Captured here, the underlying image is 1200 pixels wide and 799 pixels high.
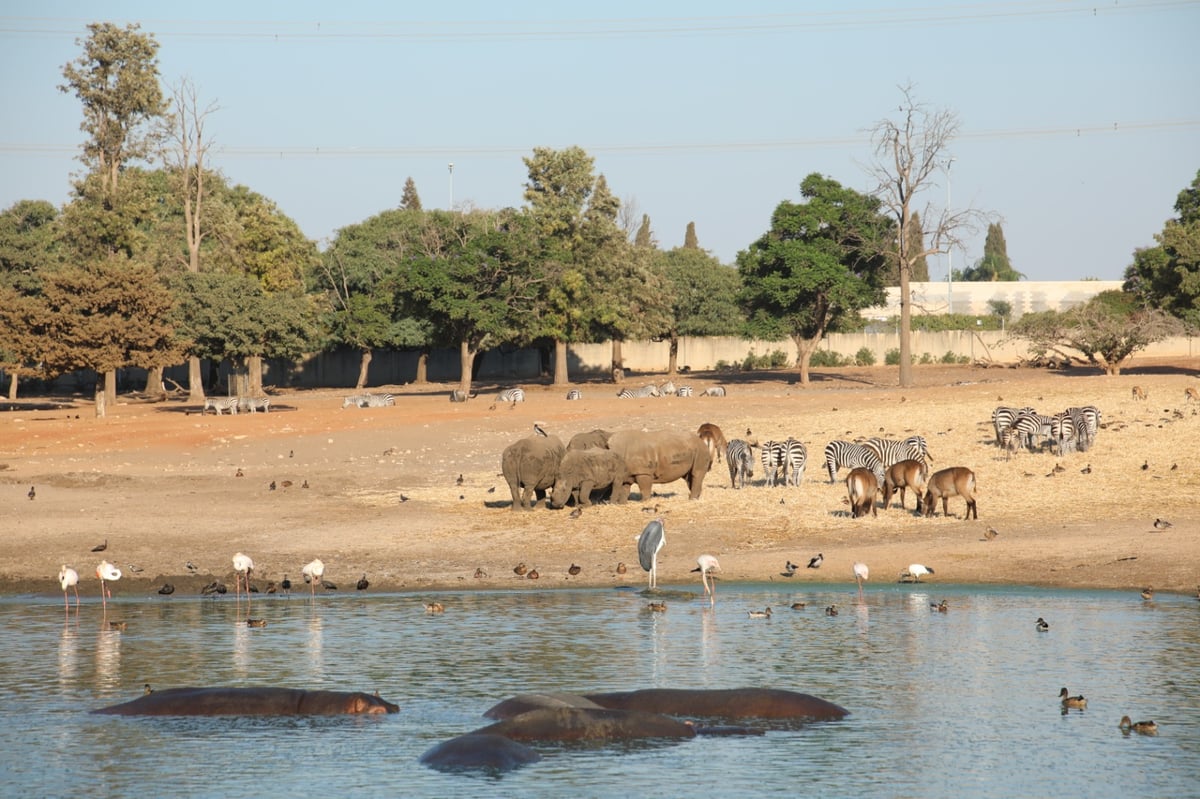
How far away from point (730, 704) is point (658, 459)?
14.5 m

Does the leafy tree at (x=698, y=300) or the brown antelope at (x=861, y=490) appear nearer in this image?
the brown antelope at (x=861, y=490)

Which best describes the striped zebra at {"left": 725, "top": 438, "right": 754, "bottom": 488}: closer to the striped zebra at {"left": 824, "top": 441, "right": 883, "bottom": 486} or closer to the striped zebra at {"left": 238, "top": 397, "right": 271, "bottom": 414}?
the striped zebra at {"left": 824, "top": 441, "right": 883, "bottom": 486}

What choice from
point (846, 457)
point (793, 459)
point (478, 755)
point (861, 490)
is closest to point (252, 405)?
point (793, 459)

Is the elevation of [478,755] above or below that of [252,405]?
below

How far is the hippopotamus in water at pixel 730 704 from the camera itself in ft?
45.8

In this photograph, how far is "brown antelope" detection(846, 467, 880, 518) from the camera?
26.0 meters

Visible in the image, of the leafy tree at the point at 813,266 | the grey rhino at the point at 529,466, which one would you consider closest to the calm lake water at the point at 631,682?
the grey rhino at the point at 529,466

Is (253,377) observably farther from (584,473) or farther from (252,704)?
(252,704)

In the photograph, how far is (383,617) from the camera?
19844mm

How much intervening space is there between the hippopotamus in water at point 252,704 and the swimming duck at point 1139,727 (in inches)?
288

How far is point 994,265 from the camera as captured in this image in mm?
163375

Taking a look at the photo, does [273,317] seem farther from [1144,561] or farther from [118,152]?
[1144,561]

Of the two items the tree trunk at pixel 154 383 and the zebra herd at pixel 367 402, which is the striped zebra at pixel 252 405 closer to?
the zebra herd at pixel 367 402

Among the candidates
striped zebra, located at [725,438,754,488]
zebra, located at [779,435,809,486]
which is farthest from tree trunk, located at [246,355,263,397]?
zebra, located at [779,435,809,486]
